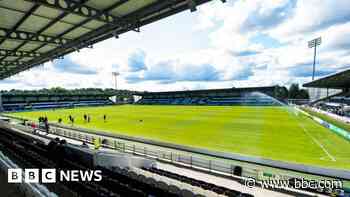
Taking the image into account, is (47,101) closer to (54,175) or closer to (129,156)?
(129,156)

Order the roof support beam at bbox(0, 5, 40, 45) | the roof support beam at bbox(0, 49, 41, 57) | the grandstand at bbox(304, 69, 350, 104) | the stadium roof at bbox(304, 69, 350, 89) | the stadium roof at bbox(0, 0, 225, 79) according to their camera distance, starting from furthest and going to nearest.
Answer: the grandstand at bbox(304, 69, 350, 104) < the stadium roof at bbox(304, 69, 350, 89) < the roof support beam at bbox(0, 49, 41, 57) < the roof support beam at bbox(0, 5, 40, 45) < the stadium roof at bbox(0, 0, 225, 79)

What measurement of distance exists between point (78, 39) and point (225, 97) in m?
66.7

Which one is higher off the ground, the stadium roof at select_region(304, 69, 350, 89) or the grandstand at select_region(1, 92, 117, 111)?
the stadium roof at select_region(304, 69, 350, 89)

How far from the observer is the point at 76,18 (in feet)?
27.1

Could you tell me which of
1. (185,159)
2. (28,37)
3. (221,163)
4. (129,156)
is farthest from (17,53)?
(221,163)

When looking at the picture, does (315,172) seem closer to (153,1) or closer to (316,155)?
(316,155)

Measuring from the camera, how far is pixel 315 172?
902 cm

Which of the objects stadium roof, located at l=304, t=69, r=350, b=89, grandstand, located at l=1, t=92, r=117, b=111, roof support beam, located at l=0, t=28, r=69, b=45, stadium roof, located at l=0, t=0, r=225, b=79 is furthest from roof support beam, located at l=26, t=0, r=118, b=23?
grandstand, located at l=1, t=92, r=117, b=111

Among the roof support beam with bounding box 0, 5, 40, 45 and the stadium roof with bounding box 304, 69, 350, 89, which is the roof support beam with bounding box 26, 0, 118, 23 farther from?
the stadium roof with bounding box 304, 69, 350, 89

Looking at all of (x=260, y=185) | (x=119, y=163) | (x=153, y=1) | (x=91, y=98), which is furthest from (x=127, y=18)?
(x=91, y=98)

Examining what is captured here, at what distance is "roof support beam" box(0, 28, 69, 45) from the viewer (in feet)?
31.9

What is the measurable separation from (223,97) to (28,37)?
223 feet

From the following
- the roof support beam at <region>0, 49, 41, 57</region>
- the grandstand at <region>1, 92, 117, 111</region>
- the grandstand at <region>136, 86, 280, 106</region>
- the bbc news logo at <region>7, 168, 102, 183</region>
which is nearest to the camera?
the bbc news logo at <region>7, 168, 102, 183</region>

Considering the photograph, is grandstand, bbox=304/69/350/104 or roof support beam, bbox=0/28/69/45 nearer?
roof support beam, bbox=0/28/69/45
